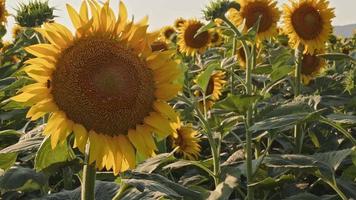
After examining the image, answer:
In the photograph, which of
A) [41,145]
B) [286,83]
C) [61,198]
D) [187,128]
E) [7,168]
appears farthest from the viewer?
[286,83]

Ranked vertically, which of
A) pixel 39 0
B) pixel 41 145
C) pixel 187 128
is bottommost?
pixel 187 128

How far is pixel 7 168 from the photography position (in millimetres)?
2018

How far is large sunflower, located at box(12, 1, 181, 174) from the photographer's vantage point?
1.87 m

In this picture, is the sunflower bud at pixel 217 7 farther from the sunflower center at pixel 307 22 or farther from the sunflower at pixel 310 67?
the sunflower at pixel 310 67

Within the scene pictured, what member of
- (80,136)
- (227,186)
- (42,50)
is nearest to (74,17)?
(42,50)

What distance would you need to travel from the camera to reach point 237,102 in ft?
9.37

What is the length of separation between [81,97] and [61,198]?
1.55ft

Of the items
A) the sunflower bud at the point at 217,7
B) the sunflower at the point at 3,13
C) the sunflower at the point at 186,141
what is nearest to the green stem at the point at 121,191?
the sunflower at the point at 186,141

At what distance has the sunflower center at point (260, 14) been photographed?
5.32 metres

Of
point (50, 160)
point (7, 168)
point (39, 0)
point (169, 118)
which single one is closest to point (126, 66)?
point (169, 118)

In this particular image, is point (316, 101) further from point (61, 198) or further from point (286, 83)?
point (286, 83)

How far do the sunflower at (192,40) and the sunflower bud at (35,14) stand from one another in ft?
12.4

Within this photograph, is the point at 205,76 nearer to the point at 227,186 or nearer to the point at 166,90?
the point at 227,186

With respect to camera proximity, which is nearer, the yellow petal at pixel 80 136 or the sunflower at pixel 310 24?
the yellow petal at pixel 80 136
